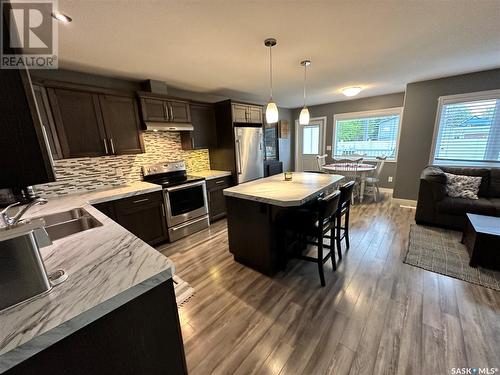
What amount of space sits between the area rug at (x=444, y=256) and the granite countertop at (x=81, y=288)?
2779mm

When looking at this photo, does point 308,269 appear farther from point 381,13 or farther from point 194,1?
point 194,1

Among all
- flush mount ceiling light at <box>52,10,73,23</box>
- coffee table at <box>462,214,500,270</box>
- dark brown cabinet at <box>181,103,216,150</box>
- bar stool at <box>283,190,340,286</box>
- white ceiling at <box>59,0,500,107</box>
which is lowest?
coffee table at <box>462,214,500,270</box>

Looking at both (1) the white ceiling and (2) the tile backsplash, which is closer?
(1) the white ceiling

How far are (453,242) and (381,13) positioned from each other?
2889mm

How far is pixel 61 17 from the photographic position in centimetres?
146

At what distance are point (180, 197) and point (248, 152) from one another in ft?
5.23

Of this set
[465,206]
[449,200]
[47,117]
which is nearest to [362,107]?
[449,200]

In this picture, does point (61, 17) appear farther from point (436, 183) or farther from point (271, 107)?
Answer: point (436, 183)

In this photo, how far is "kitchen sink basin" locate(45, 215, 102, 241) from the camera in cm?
163

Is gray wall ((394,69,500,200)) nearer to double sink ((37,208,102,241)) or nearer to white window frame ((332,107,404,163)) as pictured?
white window frame ((332,107,404,163))


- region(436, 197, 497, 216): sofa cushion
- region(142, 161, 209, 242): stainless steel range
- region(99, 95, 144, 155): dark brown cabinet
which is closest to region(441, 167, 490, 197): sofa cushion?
region(436, 197, 497, 216): sofa cushion

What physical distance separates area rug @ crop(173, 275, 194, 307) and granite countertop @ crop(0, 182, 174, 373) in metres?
1.02

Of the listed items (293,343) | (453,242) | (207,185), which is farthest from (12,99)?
(453,242)
